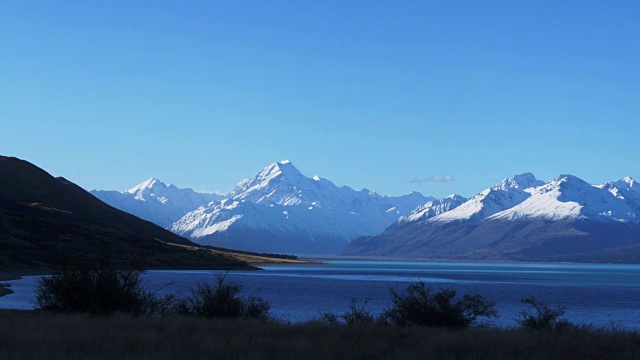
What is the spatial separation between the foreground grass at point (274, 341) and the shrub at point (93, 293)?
6.77 metres

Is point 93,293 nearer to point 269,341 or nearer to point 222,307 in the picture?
point 222,307

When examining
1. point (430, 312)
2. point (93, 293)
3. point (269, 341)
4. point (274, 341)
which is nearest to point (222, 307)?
point (93, 293)

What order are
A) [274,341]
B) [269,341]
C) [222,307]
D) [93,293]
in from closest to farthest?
[269,341], [274,341], [93,293], [222,307]

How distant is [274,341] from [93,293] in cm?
1424

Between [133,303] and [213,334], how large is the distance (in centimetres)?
1178

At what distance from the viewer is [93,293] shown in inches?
1558

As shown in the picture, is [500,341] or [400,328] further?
[400,328]

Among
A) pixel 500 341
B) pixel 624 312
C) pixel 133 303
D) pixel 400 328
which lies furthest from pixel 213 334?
pixel 624 312

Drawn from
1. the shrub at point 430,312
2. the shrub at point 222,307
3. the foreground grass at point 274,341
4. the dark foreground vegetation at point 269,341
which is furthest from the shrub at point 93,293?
the shrub at point 430,312

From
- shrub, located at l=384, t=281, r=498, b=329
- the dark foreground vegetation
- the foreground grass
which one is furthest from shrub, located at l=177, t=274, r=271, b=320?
the foreground grass

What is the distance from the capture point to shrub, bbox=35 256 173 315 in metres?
39.3

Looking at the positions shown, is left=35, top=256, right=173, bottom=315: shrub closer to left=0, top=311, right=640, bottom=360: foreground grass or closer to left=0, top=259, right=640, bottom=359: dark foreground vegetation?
left=0, top=259, right=640, bottom=359: dark foreground vegetation

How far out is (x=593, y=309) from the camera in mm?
88750

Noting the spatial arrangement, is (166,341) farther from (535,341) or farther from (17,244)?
(17,244)
